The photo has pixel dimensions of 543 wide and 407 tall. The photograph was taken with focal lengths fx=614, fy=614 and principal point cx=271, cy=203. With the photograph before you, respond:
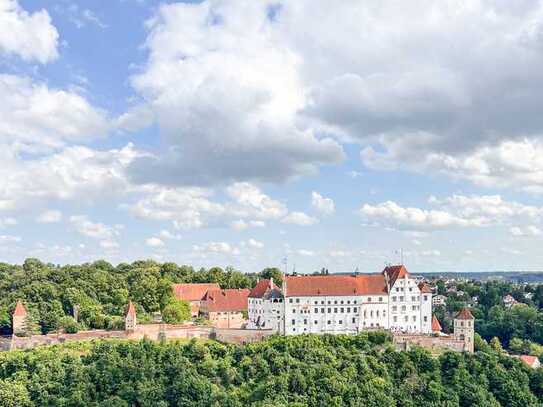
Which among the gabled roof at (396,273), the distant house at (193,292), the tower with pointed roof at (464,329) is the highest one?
the gabled roof at (396,273)

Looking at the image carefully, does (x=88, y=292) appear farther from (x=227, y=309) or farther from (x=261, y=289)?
(x=261, y=289)

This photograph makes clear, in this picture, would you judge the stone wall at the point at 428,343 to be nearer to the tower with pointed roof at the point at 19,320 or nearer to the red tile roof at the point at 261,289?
the red tile roof at the point at 261,289

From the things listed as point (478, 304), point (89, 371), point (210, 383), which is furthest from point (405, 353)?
point (478, 304)

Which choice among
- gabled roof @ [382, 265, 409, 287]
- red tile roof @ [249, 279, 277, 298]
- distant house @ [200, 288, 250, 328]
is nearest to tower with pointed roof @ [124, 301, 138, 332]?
distant house @ [200, 288, 250, 328]

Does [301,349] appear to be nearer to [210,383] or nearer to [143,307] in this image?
[210,383]

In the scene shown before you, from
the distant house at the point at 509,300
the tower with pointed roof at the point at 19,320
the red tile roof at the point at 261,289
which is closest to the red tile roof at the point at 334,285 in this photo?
the red tile roof at the point at 261,289
